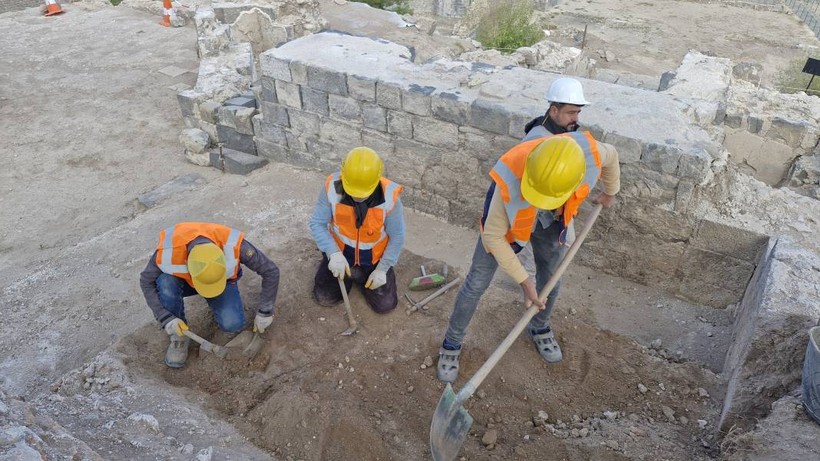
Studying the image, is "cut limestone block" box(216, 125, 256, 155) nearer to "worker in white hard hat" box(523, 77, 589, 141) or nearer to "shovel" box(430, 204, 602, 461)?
"worker in white hard hat" box(523, 77, 589, 141)

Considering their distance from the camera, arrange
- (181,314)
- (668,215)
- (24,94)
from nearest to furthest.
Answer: (181,314)
(668,215)
(24,94)

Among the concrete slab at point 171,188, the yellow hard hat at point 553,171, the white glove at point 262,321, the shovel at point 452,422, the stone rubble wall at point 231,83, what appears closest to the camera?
the yellow hard hat at point 553,171

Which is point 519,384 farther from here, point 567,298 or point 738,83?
point 738,83

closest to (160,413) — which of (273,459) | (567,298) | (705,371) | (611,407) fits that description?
(273,459)

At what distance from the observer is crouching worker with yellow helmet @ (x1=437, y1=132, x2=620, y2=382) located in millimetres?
2508

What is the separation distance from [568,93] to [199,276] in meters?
2.40

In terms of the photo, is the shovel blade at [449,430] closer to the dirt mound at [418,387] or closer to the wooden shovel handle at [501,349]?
the wooden shovel handle at [501,349]

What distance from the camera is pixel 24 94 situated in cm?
872

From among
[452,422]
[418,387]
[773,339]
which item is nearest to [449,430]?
[452,422]

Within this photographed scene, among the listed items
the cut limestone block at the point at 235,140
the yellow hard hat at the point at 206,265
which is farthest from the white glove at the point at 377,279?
the cut limestone block at the point at 235,140

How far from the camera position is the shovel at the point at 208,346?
333cm

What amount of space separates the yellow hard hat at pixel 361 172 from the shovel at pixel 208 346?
1.29 m

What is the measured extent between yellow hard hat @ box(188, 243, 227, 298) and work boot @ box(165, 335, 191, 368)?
1.58ft

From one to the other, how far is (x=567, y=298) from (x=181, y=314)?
272 cm
